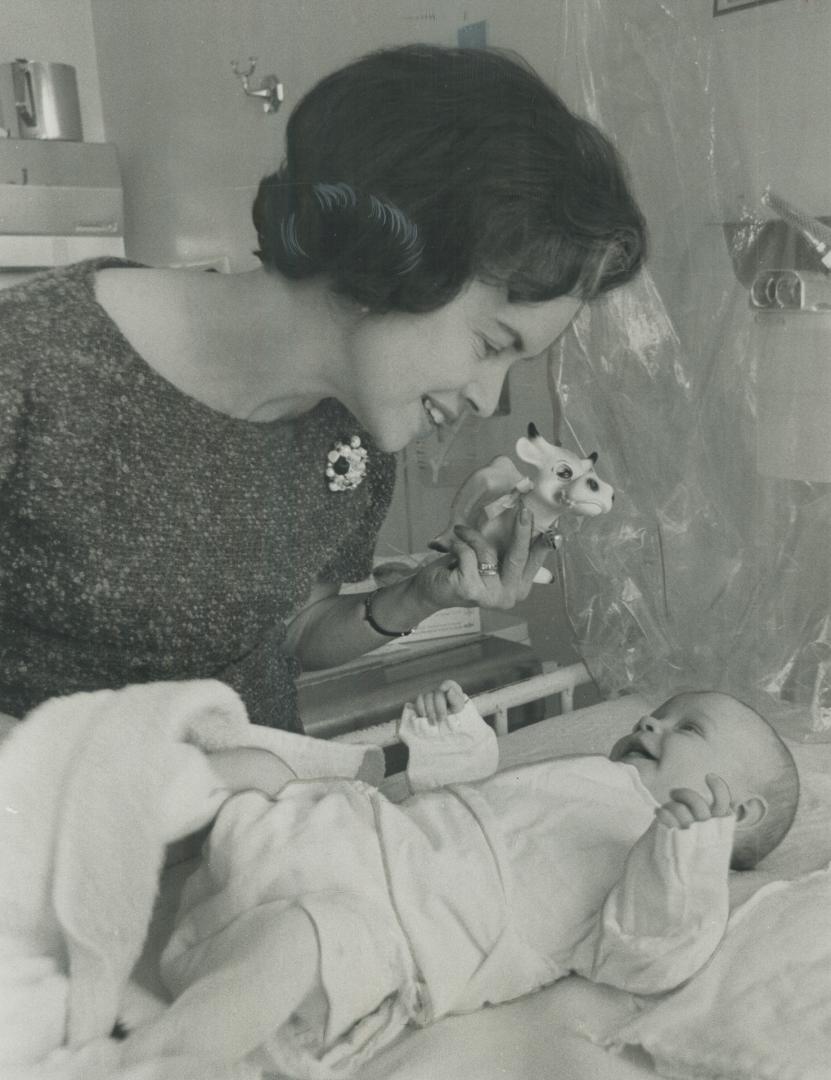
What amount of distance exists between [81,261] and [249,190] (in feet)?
0.32

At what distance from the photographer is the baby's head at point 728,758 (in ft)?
2.41

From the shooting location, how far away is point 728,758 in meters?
0.75

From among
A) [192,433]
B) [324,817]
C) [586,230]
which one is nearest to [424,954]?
[324,817]

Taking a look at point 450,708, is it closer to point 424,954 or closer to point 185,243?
point 424,954

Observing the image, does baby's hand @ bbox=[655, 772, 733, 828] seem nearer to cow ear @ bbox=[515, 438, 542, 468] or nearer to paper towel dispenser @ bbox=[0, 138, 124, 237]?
cow ear @ bbox=[515, 438, 542, 468]

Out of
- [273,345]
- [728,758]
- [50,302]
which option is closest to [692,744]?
[728,758]

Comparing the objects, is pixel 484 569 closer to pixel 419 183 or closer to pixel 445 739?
pixel 445 739

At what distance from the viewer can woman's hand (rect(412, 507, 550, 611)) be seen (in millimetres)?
671

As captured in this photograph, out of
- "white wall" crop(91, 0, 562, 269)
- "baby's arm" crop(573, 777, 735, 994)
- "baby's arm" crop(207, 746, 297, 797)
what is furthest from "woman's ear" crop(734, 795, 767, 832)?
"white wall" crop(91, 0, 562, 269)

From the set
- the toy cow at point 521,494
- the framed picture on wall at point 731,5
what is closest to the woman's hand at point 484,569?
the toy cow at point 521,494

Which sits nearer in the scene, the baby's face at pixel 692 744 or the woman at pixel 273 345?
the woman at pixel 273 345

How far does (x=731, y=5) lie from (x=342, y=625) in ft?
1.85

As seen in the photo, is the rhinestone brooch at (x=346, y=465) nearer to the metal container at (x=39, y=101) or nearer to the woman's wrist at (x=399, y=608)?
the woman's wrist at (x=399, y=608)

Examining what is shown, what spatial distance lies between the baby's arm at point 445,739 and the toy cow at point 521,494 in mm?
123
